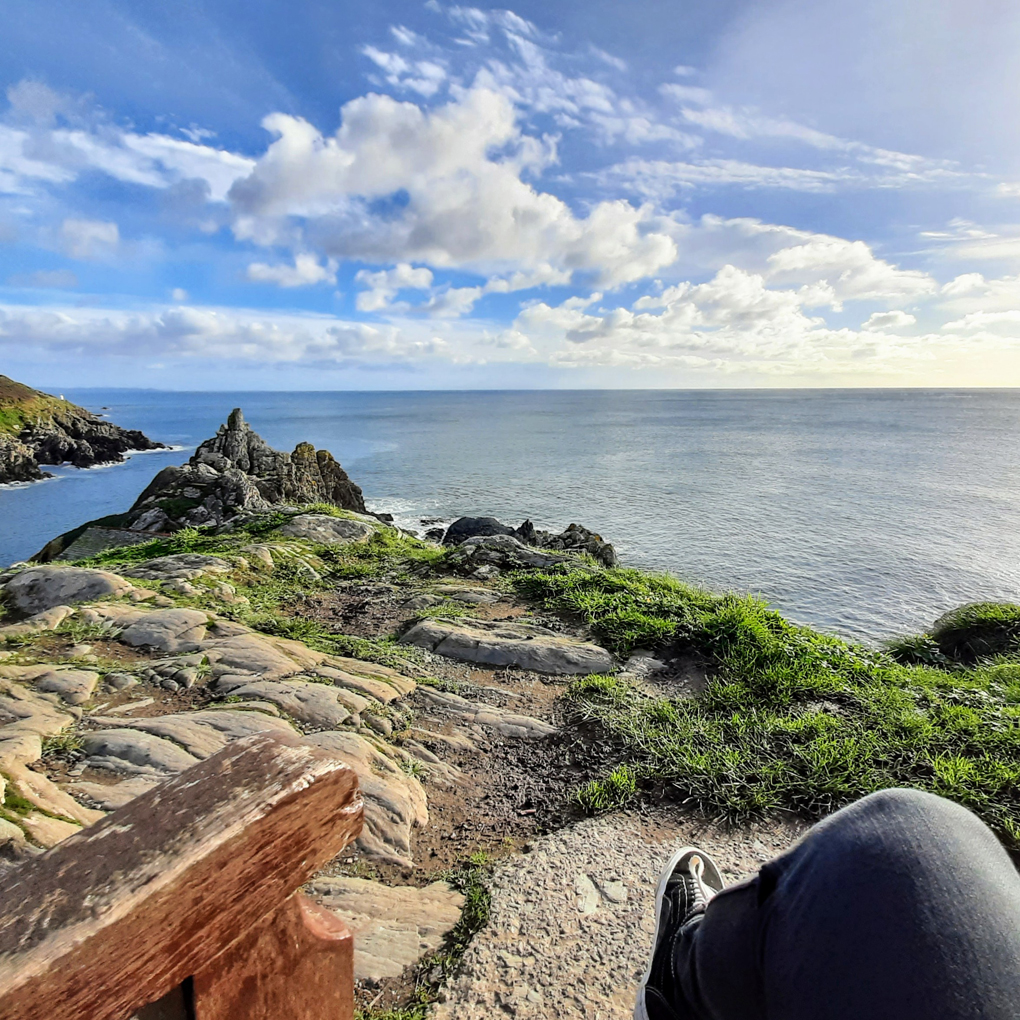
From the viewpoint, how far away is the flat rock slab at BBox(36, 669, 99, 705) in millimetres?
5152

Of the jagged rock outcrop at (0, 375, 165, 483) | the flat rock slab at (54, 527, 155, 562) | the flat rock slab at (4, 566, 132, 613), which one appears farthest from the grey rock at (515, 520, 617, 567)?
the jagged rock outcrop at (0, 375, 165, 483)

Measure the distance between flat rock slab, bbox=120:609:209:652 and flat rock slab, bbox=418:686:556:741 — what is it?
9.29ft

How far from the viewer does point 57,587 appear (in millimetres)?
8016

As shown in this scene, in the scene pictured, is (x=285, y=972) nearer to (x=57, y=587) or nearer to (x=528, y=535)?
(x=57, y=587)

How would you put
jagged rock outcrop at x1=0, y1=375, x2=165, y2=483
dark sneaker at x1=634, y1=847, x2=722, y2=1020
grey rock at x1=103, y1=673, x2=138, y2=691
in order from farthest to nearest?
1. jagged rock outcrop at x1=0, y1=375, x2=165, y2=483
2. grey rock at x1=103, y1=673, x2=138, y2=691
3. dark sneaker at x1=634, y1=847, x2=722, y2=1020

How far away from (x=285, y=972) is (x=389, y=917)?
287 cm

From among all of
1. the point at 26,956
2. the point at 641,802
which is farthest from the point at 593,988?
the point at 26,956

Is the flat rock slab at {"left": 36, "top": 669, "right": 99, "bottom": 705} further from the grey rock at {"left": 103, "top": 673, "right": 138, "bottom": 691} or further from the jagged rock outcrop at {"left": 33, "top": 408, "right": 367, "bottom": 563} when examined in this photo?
the jagged rock outcrop at {"left": 33, "top": 408, "right": 367, "bottom": 563}

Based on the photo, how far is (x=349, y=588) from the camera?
10492 millimetres

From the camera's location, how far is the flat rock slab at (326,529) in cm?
1345

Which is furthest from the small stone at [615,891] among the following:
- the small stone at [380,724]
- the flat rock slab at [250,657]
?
the flat rock slab at [250,657]

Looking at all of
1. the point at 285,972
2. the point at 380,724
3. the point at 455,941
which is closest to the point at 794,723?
the point at 455,941

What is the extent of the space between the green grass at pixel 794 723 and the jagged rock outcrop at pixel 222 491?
40.4 ft

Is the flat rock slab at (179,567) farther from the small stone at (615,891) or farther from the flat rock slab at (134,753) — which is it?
the small stone at (615,891)
